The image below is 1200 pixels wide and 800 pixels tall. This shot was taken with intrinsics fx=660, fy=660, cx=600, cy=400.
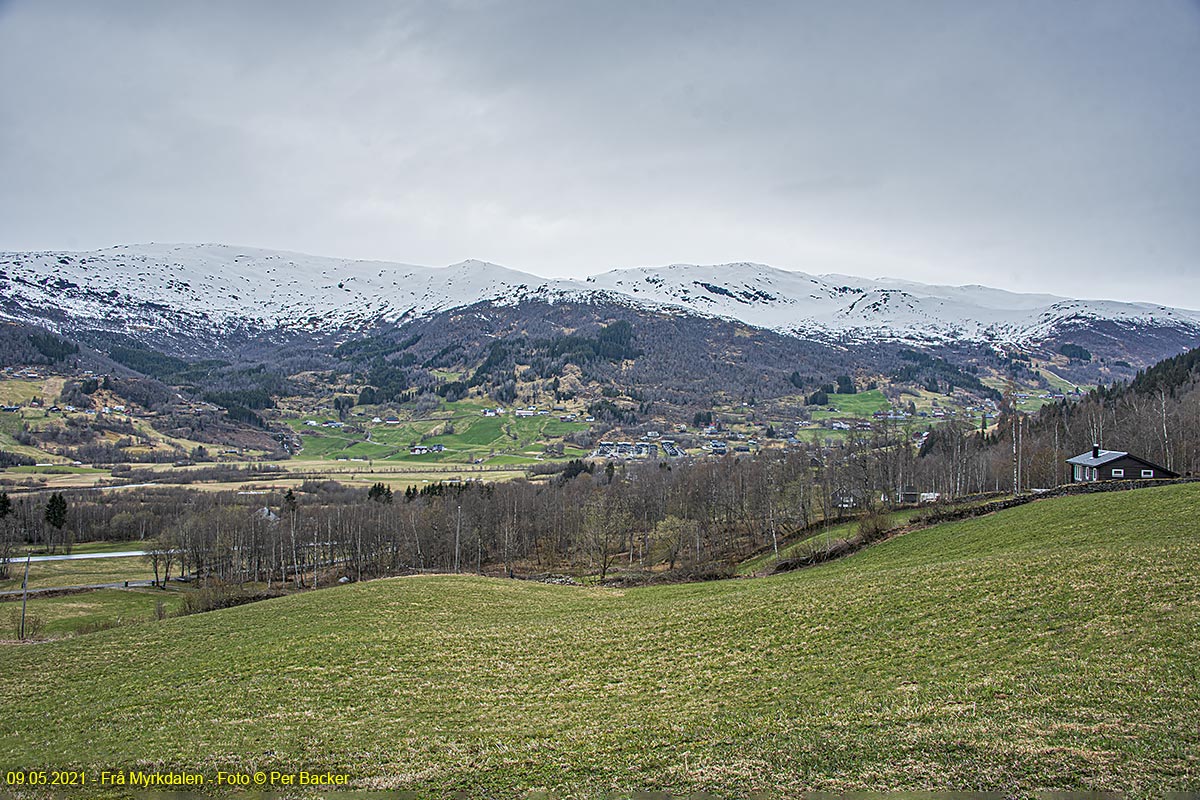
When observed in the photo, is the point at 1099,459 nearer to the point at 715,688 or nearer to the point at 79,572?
the point at 715,688

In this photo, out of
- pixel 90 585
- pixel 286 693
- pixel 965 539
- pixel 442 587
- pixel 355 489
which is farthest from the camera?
pixel 355 489

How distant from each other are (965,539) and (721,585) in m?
15.9

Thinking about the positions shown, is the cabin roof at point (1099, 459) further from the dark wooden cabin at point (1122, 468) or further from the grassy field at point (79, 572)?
the grassy field at point (79, 572)

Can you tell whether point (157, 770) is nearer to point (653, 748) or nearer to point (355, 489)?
point (653, 748)

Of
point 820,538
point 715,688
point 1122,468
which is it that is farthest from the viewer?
point 820,538

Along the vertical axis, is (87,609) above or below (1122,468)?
below

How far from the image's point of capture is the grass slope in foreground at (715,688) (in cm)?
1455

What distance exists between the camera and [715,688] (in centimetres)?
2111

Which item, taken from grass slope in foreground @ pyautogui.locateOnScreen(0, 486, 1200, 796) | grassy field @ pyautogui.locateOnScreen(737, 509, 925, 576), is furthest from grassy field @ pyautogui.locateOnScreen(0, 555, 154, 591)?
grassy field @ pyautogui.locateOnScreen(737, 509, 925, 576)

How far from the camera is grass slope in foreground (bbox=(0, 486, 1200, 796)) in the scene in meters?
14.5

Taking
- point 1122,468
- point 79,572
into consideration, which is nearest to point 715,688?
point 1122,468

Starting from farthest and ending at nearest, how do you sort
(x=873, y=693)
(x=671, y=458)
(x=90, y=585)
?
(x=671, y=458), (x=90, y=585), (x=873, y=693)

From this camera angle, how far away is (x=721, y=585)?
44500 millimetres

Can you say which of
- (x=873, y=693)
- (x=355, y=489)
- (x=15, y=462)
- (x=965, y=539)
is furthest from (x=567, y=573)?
(x=15, y=462)
